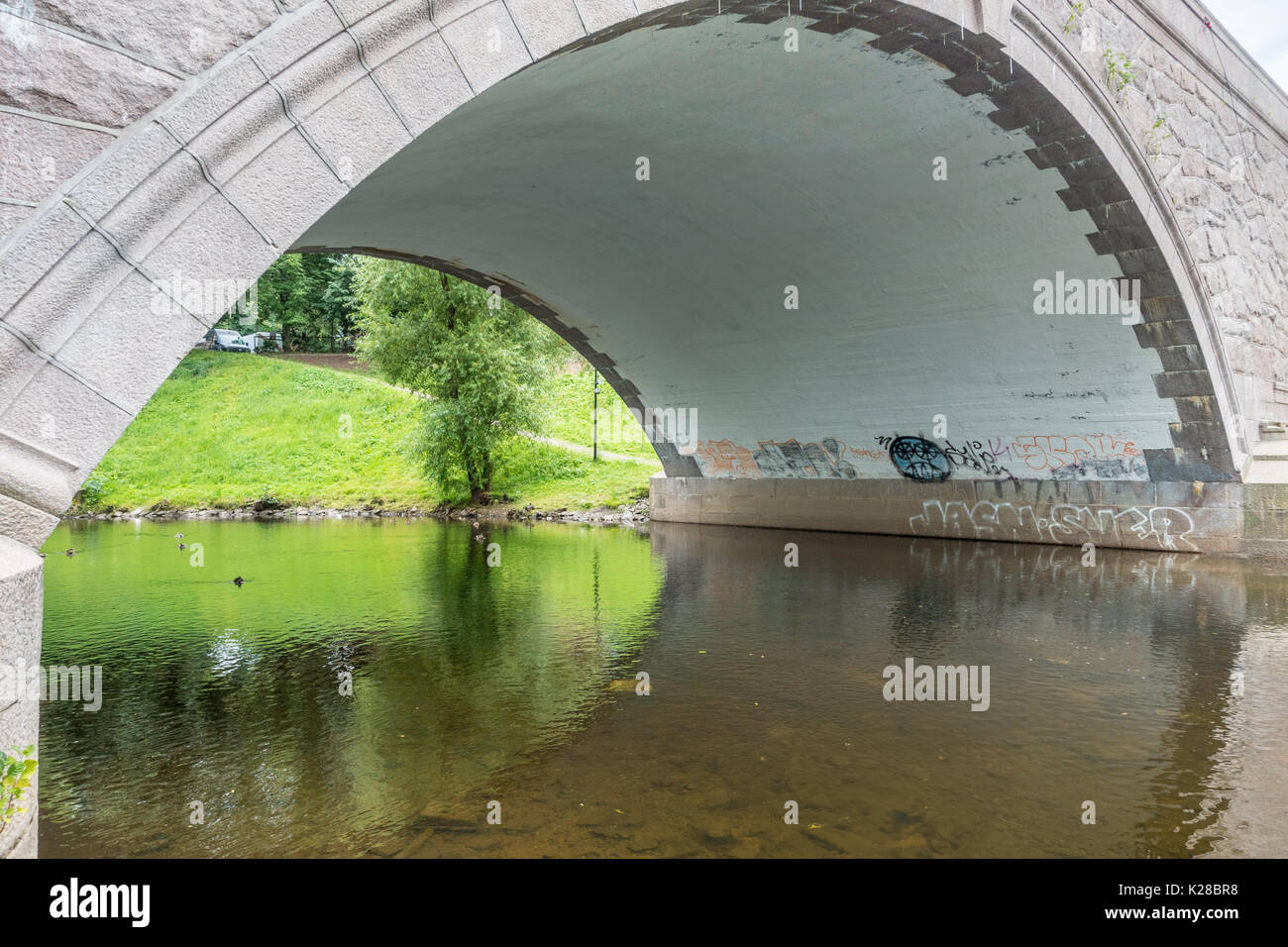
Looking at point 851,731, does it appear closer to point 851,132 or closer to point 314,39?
point 314,39

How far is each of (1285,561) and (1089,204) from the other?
6245 millimetres

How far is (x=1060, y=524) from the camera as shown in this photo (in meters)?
15.2

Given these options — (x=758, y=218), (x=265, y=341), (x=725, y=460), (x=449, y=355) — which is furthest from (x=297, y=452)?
(x=758, y=218)

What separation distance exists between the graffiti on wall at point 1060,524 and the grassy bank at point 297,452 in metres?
10.2

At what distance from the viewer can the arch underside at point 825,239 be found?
26.9ft

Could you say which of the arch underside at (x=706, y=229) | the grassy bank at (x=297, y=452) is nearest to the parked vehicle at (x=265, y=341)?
the grassy bank at (x=297, y=452)

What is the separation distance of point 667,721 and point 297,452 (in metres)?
30.0

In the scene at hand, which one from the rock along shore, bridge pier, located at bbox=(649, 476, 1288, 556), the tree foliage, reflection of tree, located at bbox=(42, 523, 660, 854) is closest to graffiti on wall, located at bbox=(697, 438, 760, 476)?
bridge pier, located at bbox=(649, 476, 1288, 556)

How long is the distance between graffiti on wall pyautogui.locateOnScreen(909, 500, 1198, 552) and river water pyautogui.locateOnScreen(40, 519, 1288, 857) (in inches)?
125

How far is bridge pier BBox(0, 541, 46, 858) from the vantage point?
2.58 metres

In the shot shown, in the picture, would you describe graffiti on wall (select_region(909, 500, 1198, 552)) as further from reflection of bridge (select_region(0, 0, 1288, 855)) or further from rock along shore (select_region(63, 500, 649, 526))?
rock along shore (select_region(63, 500, 649, 526))
